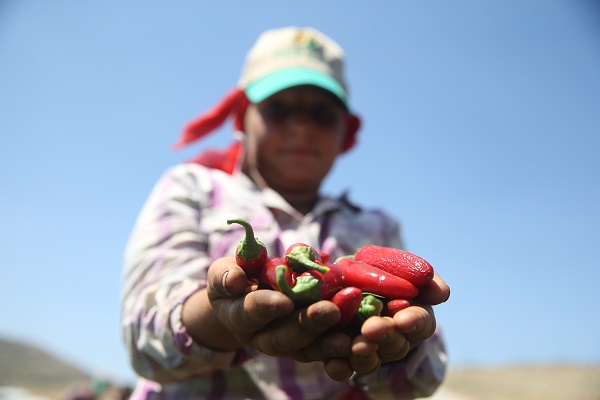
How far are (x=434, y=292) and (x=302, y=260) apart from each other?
0.43 m

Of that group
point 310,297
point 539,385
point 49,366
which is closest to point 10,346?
point 49,366

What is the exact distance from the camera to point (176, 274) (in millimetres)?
2207

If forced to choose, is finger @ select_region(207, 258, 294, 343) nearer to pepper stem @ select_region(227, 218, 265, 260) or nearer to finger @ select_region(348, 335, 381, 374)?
pepper stem @ select_region(227, 218, 265, 260)

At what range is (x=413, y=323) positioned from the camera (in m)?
1.30

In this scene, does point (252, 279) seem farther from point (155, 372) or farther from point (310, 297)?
point (155, 372)

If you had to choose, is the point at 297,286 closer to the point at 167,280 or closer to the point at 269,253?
the point at 167,280

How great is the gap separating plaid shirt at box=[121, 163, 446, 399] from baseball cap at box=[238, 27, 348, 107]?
0.61m

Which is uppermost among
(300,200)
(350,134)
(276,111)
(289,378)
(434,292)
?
(350,134)

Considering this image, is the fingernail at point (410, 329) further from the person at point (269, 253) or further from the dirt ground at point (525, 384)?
the dirt ground at point (525, 384)

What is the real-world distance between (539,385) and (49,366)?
66.7 feet

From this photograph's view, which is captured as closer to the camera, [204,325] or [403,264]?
[403,264]

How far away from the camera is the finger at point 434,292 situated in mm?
1548

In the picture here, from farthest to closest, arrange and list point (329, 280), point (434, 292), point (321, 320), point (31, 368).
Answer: point (31, 368)
point (434, 292)
point (329, 280)
point (321, 320)

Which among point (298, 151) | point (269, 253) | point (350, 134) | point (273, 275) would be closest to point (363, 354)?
point (273, 275)
